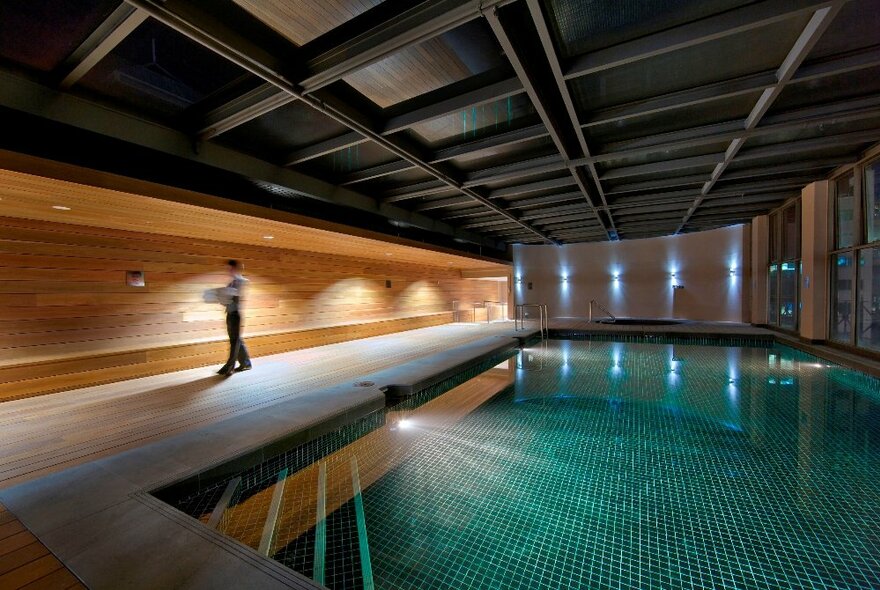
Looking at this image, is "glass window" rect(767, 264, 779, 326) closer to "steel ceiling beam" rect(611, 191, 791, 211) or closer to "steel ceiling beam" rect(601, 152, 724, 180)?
"steel ceiling beam" rect(611, 191, 791, 211)

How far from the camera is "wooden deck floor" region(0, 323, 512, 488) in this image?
225 cm

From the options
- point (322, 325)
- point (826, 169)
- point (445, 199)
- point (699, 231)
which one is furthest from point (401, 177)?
point (699, 231)

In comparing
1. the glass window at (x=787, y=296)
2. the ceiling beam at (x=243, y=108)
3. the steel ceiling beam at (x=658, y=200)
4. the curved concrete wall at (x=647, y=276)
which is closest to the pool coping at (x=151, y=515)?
A: the ceiling beam at (x=243, y=108)

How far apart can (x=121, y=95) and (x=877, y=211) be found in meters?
9.43

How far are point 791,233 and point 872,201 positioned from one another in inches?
123

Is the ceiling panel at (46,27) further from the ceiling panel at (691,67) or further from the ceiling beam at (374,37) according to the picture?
the ceiling panel at (691,67)

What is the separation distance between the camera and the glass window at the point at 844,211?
5562mm

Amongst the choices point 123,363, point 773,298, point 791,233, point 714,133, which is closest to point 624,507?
point 714,133

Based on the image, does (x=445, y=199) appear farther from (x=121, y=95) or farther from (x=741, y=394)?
(x=741, y=394)

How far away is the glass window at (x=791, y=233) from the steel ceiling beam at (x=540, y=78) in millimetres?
5834

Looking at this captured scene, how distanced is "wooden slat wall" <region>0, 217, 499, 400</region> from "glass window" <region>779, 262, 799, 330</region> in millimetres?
10022

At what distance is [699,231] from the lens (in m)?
11.1

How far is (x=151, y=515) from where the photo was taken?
1579mm

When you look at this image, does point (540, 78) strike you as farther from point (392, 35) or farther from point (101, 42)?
point (101, 42)
